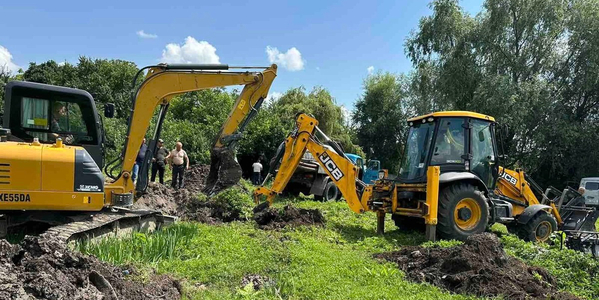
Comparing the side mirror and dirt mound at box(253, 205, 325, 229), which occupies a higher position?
the side mirror

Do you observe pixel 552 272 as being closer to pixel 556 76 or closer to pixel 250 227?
pixel 250 227

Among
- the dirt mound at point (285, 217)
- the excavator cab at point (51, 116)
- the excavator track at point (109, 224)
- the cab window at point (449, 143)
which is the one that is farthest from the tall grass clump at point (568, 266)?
the excavator cab at point (51, 116)

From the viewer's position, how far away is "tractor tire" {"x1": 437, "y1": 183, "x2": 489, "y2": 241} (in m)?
8.23

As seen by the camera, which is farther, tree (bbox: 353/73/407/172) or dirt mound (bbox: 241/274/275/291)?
tree (bbox: 353/73/407/172)

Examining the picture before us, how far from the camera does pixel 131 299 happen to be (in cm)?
413

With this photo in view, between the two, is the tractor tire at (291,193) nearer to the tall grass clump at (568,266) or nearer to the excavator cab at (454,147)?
the excavator cab at (454,147)

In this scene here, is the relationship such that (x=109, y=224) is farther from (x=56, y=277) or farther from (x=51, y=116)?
(x=56, y=277)

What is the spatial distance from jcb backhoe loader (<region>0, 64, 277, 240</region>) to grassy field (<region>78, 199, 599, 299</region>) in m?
0.79

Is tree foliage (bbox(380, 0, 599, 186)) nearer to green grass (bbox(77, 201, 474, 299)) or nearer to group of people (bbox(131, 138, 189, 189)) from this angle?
group of people (bbox(131, 138, 189, 189))

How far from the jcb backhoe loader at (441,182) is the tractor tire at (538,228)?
0.06 feet

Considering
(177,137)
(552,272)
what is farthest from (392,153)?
(552,272)

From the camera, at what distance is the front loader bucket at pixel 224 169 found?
9.32m

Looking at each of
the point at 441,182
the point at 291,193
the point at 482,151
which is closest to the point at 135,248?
the point at 441,182

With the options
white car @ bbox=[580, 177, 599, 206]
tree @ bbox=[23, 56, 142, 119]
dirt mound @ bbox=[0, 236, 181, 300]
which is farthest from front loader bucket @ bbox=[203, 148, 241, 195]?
tree @ bbox=[23, 56, 142, 119]
